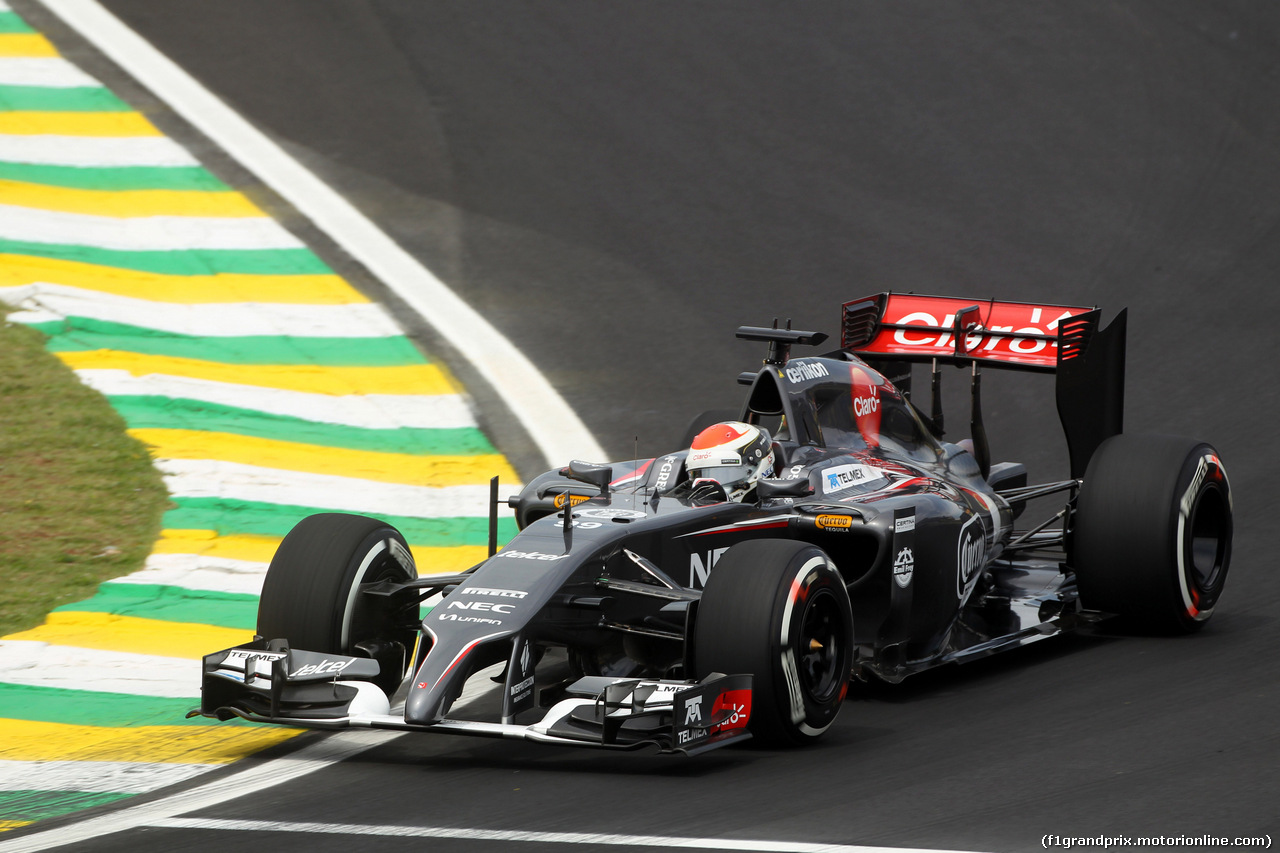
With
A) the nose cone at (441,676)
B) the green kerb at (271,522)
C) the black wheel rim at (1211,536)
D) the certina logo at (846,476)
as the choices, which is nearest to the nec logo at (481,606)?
the nose cone at (441,676)

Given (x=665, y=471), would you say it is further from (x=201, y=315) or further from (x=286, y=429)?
(x=201, y=315)

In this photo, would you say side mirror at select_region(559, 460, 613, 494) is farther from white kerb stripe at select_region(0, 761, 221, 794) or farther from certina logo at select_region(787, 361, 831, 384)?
white kerb stripe at select_region(0, 761, 221, 794)

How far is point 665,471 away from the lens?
25.7 ft

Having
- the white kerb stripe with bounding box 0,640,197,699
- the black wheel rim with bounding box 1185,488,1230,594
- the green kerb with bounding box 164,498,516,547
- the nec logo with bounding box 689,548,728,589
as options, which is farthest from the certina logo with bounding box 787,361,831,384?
the white kerb stripe with bounding box 0,640,197,699

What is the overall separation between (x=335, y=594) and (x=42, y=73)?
453 inches

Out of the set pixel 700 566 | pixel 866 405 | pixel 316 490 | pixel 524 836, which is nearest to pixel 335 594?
pixel 700 566

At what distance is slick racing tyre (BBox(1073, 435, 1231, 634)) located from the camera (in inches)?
329

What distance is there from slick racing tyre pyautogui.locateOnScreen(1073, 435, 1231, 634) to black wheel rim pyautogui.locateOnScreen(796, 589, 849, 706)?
2086 millimetres

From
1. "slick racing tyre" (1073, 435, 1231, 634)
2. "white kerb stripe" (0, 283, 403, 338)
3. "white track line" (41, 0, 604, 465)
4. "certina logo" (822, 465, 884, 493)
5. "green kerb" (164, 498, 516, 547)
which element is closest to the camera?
"certina logo" (822, 465, 884, 493)

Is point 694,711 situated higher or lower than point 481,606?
lower

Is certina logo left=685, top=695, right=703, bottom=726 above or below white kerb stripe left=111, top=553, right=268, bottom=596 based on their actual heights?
below

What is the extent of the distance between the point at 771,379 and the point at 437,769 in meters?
2.80

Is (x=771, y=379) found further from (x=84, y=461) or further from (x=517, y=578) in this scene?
(x=84, y=461)

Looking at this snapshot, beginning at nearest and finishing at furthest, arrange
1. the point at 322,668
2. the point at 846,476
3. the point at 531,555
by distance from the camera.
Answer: the point at 322,668 < the point at 531,555 < the point at 846,476
